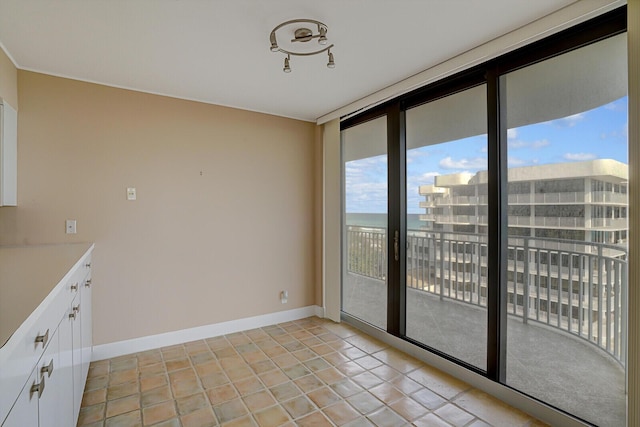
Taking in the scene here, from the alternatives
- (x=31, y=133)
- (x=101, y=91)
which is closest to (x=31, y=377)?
(x=31, y=133)

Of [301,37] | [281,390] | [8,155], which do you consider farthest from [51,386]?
[301,37]

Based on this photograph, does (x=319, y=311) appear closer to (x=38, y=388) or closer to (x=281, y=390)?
(x=281, y=390)

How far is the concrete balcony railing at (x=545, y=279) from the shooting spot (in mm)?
2031

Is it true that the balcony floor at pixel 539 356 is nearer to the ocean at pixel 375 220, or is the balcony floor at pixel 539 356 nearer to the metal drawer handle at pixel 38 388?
the ocean at pixel 375 220

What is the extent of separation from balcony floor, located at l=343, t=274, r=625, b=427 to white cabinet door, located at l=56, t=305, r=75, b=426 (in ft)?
8.54

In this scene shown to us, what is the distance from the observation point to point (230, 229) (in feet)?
11.5

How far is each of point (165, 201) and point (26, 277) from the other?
70.4 inches

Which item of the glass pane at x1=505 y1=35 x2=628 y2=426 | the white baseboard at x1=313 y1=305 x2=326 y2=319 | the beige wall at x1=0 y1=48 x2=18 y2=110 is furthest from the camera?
the white baseboard at x1=313 y1=305 x2=326 y2=319

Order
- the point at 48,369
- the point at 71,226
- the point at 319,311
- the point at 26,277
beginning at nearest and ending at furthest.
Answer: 1. the point at 48,369
2. the point at 26,277
3. the point at 71,226
4. the point at 319,311

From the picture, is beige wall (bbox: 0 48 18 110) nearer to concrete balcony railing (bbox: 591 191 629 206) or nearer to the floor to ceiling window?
the floor to ceiling window

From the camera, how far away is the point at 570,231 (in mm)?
2096

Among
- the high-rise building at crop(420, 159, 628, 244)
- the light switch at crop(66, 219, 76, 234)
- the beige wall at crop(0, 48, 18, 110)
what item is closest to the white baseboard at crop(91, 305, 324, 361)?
the light switch at crop(66, 219, 76, 234)

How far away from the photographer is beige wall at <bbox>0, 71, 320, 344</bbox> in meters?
2.67

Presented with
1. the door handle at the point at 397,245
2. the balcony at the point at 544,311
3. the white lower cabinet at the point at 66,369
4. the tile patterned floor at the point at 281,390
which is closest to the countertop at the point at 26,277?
the white lower cabinet at the point at 66,369
